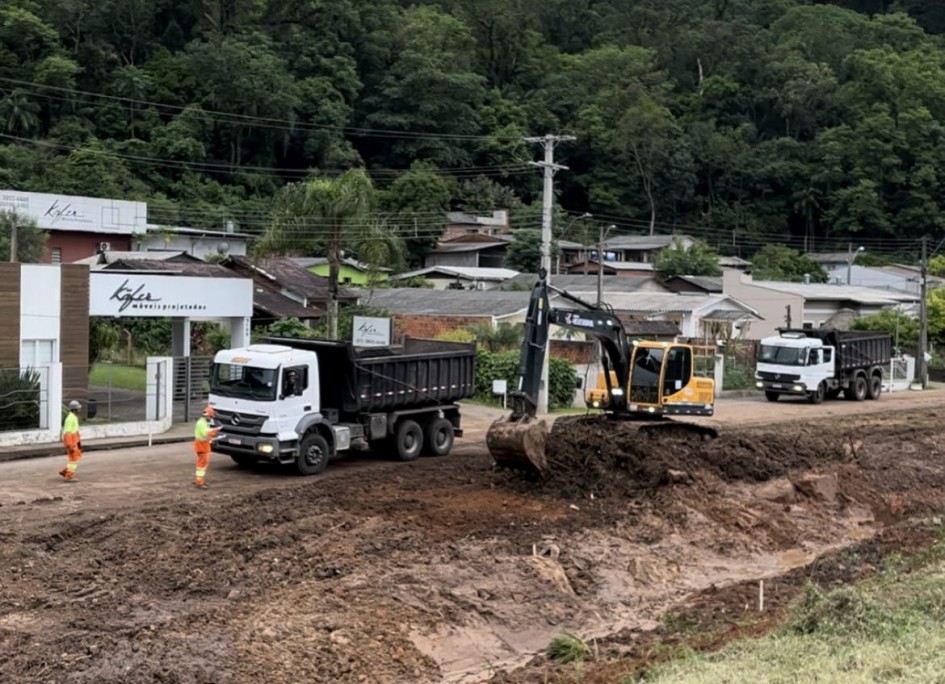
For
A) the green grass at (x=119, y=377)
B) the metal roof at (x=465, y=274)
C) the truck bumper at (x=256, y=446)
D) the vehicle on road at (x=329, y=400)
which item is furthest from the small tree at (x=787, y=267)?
the truck bumper at (x=256, y=446)

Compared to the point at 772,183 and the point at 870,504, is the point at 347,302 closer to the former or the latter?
the point at 870,504

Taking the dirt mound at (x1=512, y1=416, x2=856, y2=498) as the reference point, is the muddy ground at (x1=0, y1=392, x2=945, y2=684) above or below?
below

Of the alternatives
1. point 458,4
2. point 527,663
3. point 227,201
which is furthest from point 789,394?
point 458,4

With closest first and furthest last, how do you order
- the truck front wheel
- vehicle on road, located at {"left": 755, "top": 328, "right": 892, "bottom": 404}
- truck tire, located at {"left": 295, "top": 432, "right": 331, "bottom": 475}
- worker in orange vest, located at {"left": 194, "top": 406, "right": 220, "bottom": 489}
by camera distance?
worker in orange vest, located at {"left": 194, "top": 406, "right": 220, "bottom": 489} < truck tire, located at {"left": 295, "top": 432, "right": 331, "bottom": 475} < vehicle on road, located at {"left": 755, "top": 328, "right": 892, "bottom": 404} < the truck front wheel

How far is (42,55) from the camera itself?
84.6m

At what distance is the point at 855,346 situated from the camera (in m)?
44.3

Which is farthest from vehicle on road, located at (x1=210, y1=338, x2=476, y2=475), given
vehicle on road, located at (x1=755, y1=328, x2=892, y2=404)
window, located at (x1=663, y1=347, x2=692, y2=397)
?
vehicle on road, located at (x1=755, y1=328, x2=892, y2=404)

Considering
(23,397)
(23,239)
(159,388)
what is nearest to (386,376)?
(159,388)

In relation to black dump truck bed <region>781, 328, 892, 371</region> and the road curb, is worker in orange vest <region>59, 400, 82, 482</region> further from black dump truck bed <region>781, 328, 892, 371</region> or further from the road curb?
black dump truck bed <region>781, 328, 892, 371</region>

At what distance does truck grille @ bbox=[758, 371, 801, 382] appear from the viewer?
42.1 metres

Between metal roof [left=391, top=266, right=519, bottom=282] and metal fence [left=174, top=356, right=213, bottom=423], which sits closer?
metal fence [left=174, top=356, right=213, bottom=423]

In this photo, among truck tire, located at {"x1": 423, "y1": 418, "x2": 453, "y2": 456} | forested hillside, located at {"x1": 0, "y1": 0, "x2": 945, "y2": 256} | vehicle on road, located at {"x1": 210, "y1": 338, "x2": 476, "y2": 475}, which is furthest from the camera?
forested hillside, located at {"x1": 0, "y1": 0, "x2": 945, "y2": 256}

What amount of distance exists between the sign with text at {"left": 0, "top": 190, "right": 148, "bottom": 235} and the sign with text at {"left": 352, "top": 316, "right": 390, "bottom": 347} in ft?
89.4

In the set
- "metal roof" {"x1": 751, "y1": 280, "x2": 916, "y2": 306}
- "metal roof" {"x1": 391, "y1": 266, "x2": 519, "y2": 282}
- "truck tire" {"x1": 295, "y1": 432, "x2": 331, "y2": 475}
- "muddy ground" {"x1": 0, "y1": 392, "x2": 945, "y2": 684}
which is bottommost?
"muddy ground" {"x1": 0, "y1": 392, "x2": 945, "y2": 684}
